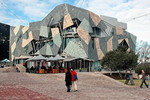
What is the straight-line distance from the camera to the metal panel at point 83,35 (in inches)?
1815

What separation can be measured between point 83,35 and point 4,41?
44722 millimetres

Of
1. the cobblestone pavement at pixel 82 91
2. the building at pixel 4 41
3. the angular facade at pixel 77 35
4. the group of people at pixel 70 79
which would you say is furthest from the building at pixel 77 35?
the group of people at pixel 70 79

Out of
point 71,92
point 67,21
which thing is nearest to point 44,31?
point 67,21

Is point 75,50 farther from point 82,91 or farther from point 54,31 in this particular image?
point 82,91

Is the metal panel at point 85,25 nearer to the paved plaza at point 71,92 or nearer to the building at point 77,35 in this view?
the building at point 77,35

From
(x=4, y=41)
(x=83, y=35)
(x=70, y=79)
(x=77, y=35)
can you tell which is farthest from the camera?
(x=4, y=41)

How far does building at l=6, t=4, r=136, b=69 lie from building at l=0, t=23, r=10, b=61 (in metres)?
27.2

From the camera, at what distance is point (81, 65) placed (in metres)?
44.4

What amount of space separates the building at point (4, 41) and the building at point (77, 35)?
89.2 feet

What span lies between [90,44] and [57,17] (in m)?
10.9

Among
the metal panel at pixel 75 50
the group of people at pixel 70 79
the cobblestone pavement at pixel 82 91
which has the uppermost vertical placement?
the metal panel at pixel 75 50

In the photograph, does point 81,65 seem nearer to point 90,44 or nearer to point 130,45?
point 90,44

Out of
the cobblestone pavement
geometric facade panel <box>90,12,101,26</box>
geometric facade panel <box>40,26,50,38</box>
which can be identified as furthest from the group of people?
geometric facade panel <box>40,26,50,38</box>

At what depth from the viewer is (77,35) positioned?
47.4 m
